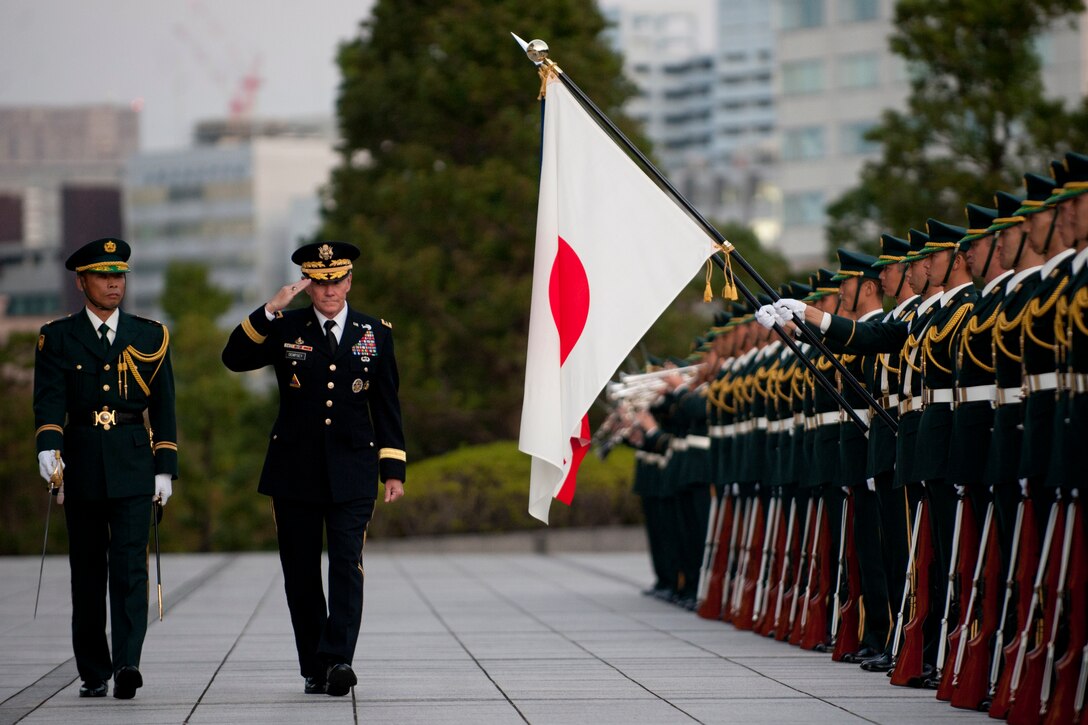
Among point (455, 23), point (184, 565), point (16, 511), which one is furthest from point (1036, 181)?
point (16, 511)

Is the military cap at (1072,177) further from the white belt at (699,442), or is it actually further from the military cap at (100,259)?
the white belt at (699,442)

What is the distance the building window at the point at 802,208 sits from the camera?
8406cm

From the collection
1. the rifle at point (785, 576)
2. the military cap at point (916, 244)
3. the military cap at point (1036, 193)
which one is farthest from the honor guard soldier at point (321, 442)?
the rifle at point (785, 576)

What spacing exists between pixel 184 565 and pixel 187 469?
3026 centimetres

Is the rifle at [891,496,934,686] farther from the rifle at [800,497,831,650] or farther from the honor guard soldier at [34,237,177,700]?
the honor guard soldier at [34,237,177,700]

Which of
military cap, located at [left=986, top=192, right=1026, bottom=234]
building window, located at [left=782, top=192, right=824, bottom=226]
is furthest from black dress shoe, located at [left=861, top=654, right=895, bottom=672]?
building window, located at [left=782, top=192, right=824, bottom=226]

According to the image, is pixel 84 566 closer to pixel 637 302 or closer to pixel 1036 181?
pixel 637 302

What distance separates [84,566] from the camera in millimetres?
9742

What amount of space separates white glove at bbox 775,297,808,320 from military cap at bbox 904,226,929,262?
0.88 meters

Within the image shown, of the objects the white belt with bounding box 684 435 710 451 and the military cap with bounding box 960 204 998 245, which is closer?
the military cap with bounding box 960 204 998 245

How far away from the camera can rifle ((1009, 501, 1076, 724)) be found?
798 cm

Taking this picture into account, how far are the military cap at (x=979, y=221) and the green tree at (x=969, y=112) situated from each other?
1748cm

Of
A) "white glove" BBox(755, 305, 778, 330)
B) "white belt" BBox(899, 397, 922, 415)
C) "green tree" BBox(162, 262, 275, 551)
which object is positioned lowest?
"green tree" BBox(162, 262, 275, 551)

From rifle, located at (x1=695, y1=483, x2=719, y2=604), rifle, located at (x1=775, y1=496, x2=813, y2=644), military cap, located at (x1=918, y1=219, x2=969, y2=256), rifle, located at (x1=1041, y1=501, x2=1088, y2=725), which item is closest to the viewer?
rifle, located at (x1=1041, y1=501, x2=1088, y2=725)
